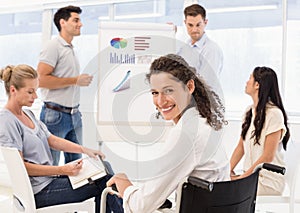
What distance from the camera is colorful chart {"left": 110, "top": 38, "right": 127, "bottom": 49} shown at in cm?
265

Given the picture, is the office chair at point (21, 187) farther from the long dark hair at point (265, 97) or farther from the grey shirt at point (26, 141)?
the long dark hair at point (265, 97)

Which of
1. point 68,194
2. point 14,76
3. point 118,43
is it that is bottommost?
point 68,194

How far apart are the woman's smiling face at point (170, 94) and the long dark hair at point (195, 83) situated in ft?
0.05

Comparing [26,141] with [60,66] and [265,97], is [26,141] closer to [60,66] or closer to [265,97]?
[60,66]

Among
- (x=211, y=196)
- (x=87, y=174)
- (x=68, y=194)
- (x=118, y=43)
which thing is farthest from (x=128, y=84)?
(x=211, y=196)

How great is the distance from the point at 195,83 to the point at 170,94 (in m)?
0.11

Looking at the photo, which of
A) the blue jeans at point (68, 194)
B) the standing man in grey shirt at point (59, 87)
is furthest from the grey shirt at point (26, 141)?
the standing man in grey shirt at point (59, 87)

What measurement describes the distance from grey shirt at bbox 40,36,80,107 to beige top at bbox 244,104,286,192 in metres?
1.12

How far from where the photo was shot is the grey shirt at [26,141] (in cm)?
204

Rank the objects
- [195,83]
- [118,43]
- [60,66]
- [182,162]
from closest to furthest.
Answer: [182,162], [195,83], [118,43], [60,66]

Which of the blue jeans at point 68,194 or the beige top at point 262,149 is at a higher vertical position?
the beige top at point 262,149

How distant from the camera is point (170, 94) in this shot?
147 cm

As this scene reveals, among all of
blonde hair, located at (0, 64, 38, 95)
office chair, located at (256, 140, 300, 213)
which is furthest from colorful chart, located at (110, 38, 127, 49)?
office chair, located at (256, 140, 300, 213)

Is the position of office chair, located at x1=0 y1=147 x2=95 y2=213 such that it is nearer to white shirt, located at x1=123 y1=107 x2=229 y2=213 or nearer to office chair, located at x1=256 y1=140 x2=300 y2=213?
white shirt, located at x1=123 y1=107 x2=229 y2=213
